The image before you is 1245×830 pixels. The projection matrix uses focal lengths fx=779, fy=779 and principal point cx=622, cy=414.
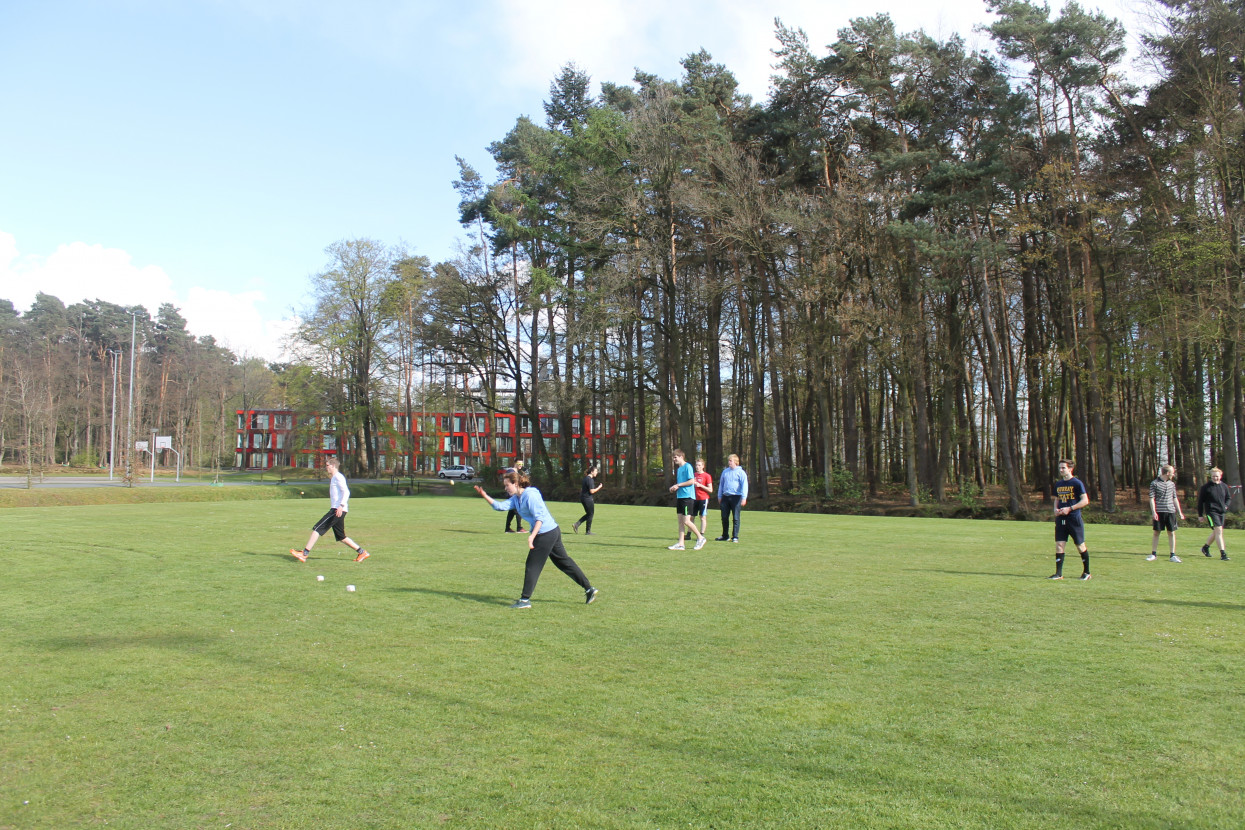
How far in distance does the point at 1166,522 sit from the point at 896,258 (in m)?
19.7

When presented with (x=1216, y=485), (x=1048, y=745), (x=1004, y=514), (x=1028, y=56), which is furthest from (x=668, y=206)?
(x=1048, y=745)

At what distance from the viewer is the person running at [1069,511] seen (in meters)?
11.8

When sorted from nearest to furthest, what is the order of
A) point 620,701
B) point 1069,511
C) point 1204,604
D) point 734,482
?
point 620,701 < point 1204,604 < point 1069,511 < point 734,482

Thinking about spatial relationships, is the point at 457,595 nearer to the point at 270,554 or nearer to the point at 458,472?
the point at 270,554

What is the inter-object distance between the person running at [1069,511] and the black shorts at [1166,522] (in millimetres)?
3780

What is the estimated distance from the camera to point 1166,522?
1478 cm

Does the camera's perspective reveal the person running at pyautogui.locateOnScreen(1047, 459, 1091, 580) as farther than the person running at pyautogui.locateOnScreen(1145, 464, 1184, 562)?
No

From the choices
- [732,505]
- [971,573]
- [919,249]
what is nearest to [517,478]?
[971,573]

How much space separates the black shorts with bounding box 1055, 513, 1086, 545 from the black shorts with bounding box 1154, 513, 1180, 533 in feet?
13.4

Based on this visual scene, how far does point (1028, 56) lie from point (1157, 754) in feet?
99.9

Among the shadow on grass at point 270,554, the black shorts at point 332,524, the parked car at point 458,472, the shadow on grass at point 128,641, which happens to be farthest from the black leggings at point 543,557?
the parked car at point 458,472

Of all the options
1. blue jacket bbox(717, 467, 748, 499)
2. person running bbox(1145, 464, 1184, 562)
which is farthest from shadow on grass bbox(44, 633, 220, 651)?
person running bbox(1145, 464, 1184, 562)

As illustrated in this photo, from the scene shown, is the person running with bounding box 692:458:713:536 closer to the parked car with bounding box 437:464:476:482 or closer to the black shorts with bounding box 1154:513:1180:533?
the black shorts with bounding box 1154:513:1180:533

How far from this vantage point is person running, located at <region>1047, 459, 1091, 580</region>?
1182 centimetres
